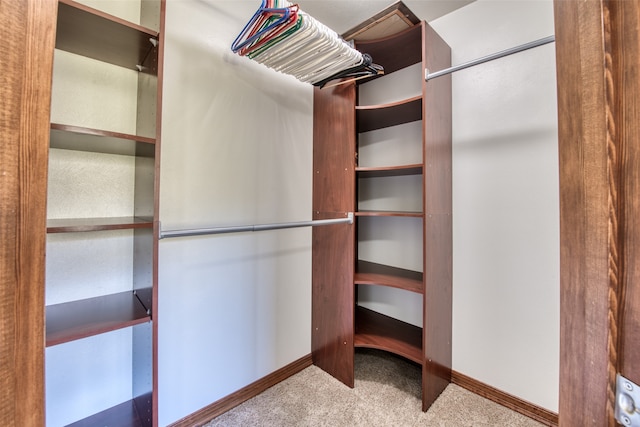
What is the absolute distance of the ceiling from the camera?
172cm

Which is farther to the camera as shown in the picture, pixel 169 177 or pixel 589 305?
pixel 169 177

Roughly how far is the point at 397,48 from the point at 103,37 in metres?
1.59

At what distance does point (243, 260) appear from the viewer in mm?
1665

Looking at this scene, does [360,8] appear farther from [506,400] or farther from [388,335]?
[506,400]

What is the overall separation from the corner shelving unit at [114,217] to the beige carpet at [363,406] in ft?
2.13

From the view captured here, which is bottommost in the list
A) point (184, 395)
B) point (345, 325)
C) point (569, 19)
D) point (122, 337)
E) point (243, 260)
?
point (184, 395)

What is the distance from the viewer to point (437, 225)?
168cm

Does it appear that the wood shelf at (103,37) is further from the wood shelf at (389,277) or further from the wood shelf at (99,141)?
the wood shelf at (389,277)

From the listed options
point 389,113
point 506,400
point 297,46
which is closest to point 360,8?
point 389,113

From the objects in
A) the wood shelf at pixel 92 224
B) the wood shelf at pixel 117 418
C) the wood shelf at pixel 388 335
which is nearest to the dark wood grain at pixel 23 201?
the wood shelf at pixel 92 224

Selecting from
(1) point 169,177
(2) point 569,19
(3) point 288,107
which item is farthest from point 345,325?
(2) point 569,19

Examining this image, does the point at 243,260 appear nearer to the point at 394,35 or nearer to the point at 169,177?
the point at 169,177

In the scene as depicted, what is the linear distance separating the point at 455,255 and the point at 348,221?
0.76m

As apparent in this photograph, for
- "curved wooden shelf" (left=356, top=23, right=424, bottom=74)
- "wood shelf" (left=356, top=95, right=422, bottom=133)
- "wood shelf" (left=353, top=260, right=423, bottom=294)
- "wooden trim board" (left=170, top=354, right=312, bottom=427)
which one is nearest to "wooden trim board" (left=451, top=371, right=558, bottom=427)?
"wood shelf" (left=353, top=260, right=423, bottom=294)
